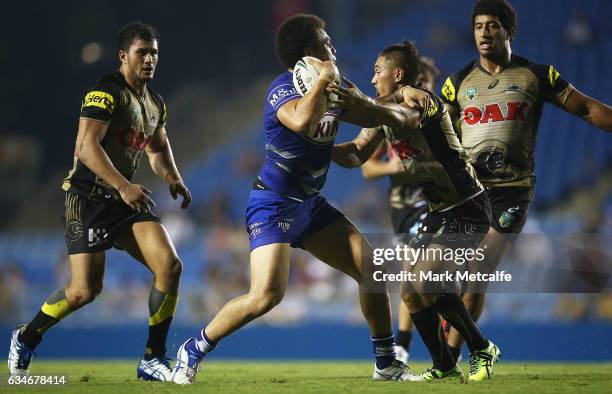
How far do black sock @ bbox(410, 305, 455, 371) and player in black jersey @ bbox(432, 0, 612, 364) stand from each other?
0.64 m

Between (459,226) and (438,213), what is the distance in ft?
0.60

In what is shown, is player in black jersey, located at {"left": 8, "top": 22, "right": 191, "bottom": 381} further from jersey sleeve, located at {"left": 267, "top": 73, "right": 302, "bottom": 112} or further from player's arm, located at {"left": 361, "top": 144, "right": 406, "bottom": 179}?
player's arm, located at {"left": 361, "top": 144, "right": 406, "bottom": 179}

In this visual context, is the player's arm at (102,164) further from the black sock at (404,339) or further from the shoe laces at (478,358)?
the black sock at (404,339)

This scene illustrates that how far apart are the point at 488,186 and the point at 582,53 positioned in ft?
37.3

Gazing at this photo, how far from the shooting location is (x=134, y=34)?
7.31m

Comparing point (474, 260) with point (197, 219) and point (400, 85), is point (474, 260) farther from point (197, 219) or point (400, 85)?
point (197, 219)

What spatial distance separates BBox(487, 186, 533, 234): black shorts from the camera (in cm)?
725

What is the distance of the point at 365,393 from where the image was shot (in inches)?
230

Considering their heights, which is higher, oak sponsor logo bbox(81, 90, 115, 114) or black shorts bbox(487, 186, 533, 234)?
oak sponsor logo bbox(81, 90, 115, 114)

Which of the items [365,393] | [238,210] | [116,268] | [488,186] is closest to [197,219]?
[238,210]

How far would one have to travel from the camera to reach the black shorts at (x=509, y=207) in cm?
725

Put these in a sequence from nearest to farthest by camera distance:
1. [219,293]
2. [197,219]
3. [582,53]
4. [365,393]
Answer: [365,393] → [219,293] → [197,219] → [582,53]

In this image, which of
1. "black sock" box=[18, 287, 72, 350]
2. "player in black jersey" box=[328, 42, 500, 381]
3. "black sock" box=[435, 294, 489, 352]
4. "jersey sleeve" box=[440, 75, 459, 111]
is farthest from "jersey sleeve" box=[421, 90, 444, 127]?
"black sock" box=[18, 287, 72, 350]

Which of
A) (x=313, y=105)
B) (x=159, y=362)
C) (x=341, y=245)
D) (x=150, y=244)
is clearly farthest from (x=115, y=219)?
(x=313, y=105)
